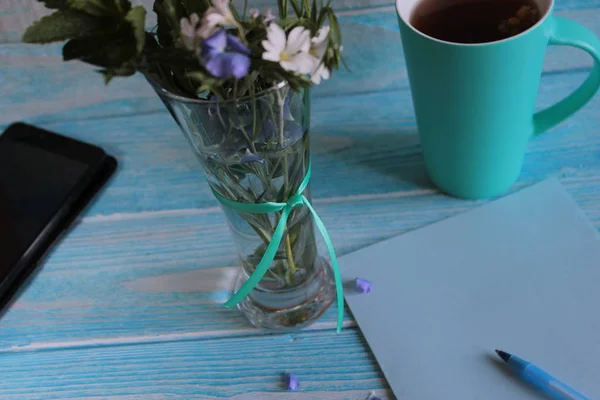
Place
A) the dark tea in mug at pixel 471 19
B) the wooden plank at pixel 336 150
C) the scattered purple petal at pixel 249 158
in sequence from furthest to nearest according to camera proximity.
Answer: the wooden plank at pixel 336 150, the dark tea in mug at pixel 471 19, the scattered purple petal at pixel 249 158

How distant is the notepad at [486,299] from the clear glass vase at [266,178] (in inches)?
1.7

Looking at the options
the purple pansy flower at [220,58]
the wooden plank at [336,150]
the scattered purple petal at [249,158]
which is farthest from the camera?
the wooden plank at [336,150]

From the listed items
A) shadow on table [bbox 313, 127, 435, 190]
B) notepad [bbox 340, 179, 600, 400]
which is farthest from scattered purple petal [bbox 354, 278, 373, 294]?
shadow on table [bbox 313, 127, 435, 190]

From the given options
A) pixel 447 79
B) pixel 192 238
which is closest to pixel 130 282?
pixel 192 238

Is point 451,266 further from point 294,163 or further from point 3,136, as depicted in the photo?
point 3,136

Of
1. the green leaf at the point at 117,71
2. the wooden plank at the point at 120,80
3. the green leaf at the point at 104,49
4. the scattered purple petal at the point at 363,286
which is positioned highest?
the green leaf at the point at 104,49

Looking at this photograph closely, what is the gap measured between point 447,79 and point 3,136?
47 centimetres

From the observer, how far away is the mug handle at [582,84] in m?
0.46

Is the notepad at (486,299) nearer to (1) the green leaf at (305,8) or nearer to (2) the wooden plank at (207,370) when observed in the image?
(2) the wooden plank at (207,370)

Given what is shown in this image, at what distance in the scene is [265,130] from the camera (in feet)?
1.22

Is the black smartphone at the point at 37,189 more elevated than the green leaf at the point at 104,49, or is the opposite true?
the green leaf at the point at 104,49

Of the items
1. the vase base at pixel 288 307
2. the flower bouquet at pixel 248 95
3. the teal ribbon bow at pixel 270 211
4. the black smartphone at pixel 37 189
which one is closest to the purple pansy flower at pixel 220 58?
the flower bouquet at pixel 248 95

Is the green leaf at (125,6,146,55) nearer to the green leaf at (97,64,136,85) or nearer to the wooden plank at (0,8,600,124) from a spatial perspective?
the green leaf at (97,64,136,85)

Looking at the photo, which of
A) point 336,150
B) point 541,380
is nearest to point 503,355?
point 541,380
